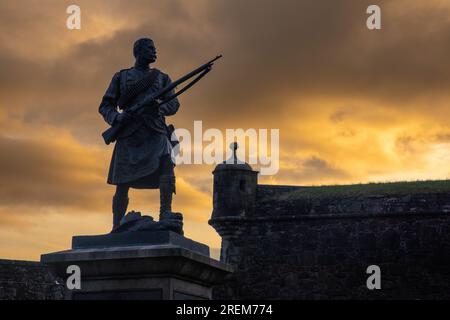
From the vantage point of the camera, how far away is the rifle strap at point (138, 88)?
30.6 ft

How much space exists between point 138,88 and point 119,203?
1213 mm

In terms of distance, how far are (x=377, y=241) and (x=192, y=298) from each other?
60.1ft

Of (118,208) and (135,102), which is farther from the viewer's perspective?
(135,102)

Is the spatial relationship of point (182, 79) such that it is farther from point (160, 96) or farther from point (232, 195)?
point (232, 195)

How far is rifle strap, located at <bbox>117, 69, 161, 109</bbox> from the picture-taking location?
932 cm

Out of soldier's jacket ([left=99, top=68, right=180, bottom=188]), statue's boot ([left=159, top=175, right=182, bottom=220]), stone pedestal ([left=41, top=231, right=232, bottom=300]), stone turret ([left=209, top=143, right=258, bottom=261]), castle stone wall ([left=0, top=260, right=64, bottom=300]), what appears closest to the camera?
stone pedestal ([left=41, top=231, right=232, bottom=300])

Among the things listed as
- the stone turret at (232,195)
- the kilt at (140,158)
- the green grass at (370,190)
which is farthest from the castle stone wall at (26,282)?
the kilt at (140,158)

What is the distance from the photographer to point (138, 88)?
9.32 metres

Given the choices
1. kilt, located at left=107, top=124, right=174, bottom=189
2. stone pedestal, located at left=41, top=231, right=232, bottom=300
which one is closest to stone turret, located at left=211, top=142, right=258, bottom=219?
Result: kilt, located at left=107, top=124, right=174, bottom=189

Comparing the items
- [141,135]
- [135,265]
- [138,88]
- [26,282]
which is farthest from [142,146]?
[26,282]

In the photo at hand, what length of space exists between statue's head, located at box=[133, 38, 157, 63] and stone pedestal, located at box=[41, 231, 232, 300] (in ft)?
6.43

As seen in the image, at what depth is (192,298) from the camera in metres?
8.68

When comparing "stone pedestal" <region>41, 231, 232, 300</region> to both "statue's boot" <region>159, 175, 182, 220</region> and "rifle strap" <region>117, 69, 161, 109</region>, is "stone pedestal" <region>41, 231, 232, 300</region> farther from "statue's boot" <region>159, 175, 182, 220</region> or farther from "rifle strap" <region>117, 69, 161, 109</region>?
"rifle strap" <region>117, 69, 161, 109</region>

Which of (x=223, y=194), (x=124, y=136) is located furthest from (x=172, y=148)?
(x=223, y=194)
